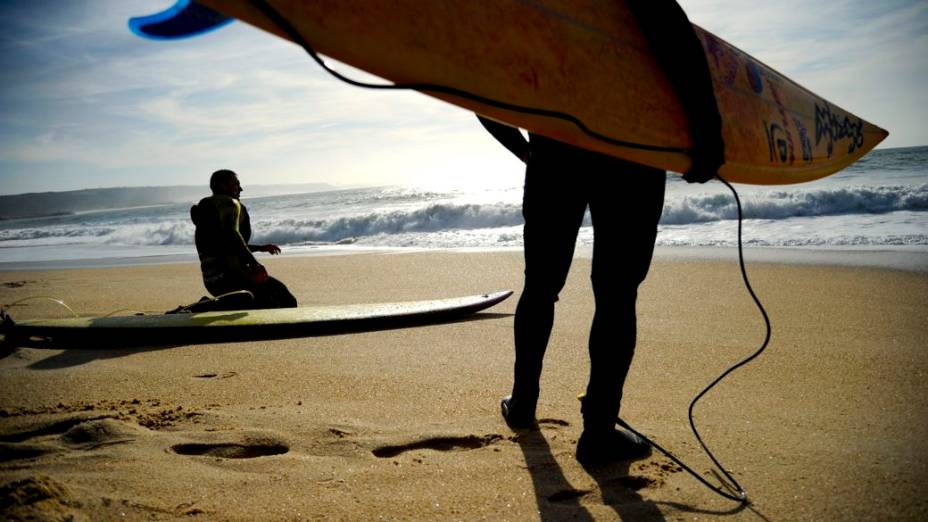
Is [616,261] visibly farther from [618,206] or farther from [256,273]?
[256,273]

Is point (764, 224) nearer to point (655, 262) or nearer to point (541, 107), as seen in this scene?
point (655, 262)

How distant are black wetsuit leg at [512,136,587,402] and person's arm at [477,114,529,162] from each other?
0.61 feet

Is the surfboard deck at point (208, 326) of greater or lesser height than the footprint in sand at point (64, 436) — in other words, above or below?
above

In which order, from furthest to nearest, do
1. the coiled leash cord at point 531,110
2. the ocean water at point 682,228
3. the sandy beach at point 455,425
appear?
the ocean water at point 682,228
the sandy beach at point 455,425
the coiled leash cord at point 531,110

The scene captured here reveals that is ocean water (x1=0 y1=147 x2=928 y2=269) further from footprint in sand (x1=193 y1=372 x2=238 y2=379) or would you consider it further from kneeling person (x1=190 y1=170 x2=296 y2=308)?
footprint in sand (x1=193 y1=372 x2=238 y2=379)

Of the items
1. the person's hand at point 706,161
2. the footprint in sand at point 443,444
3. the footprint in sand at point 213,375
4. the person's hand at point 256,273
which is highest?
the person's hand at point 706,161

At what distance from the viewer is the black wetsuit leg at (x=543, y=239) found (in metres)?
1.96

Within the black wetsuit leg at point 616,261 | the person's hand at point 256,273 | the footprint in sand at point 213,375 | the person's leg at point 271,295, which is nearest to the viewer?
the black wetsuit leg at point 616,261

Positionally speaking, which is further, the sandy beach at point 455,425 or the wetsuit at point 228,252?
the wetsuit at point 228,252

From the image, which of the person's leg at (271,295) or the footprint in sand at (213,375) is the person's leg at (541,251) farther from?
the person's leg at (271,295)

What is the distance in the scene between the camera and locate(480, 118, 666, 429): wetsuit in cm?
187

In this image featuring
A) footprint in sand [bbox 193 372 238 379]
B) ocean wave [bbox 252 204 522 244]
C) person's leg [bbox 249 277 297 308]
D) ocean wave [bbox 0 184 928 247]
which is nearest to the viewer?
footprint in sand [bbox 193 372 238 379]

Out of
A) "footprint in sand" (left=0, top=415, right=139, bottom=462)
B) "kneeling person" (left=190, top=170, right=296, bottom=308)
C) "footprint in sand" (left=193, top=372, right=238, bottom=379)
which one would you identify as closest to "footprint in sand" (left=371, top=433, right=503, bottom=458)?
"footprint in sand" (left=0, top=415, right=139, bottom=462)

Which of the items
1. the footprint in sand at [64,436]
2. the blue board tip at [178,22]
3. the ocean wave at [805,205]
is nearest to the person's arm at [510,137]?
the blue board tip at [178,22]
